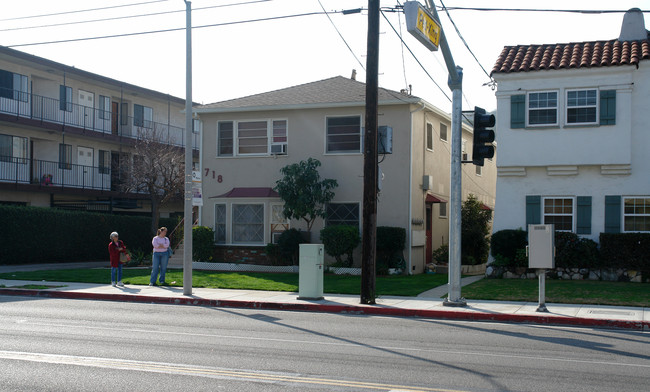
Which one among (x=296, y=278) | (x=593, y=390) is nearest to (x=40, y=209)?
(x=296, y=278)

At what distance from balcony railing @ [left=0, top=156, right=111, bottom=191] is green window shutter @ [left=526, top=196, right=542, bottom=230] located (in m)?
22.3

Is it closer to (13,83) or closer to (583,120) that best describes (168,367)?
(583,120)

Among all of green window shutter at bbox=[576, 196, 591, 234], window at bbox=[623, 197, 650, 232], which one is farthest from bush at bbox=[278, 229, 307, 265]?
window at bbox=[623, 197, 650, 232]

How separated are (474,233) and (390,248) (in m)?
5.14

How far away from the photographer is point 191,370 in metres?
8.25

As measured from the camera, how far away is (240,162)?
86.8 feet

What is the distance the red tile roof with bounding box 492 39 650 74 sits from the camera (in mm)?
21031

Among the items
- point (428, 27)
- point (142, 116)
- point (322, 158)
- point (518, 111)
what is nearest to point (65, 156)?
point (142, 116)


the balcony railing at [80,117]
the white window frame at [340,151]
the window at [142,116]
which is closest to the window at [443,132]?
the white window frame at [340,151]

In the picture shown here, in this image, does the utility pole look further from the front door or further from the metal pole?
the front door

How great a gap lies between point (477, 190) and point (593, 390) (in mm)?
24453

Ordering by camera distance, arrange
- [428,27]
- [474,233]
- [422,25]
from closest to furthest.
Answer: [422,25] → [428,27] → [474,233]

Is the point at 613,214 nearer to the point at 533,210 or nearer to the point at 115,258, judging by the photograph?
the point at 533,210

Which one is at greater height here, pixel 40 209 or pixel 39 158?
pixel 39 158
